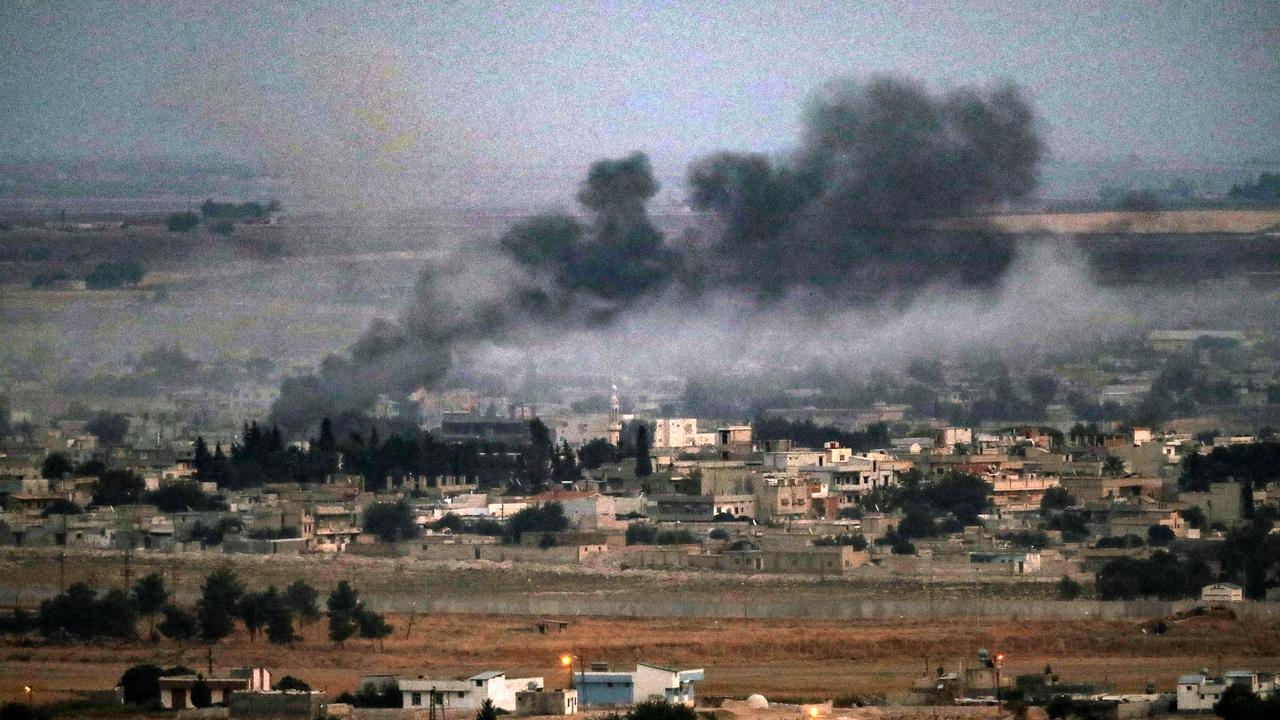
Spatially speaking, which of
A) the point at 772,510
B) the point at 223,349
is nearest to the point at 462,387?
the point at 223,349

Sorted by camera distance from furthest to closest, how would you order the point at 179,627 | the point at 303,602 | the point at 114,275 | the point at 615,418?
1. the point at 114,275
2. the point at 615,418
3. the point at 303,602
4. the point at 179,627

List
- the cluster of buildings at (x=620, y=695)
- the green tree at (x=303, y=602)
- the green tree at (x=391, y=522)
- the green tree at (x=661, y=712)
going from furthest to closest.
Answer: the green tree at (x=391, y=522) → the green tree at (x=303, y=602) → the cluster of buildings at (x=620, y=695) → the green tree at (x=661, y=712)

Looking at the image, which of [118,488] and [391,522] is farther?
[118,488]

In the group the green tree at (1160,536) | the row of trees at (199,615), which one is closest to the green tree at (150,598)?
Answer: the row of trees at (199,615)

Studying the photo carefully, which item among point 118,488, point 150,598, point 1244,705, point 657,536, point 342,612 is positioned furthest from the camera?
point 118,488

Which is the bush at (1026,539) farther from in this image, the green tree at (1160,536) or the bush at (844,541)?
the bush at (844,541)

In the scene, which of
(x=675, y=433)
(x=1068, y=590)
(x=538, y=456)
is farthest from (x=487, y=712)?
(x=675, y=433)

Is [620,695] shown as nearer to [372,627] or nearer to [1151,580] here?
[372,627]

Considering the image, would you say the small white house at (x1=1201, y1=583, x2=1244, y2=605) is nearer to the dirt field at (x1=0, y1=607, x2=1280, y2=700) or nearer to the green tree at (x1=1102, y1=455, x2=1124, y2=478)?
the dirt field at (x1=0, y1=607, x2=1280, y2=700)
